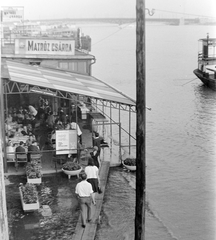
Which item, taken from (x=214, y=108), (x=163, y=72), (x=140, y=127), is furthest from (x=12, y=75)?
(x=163, y=72)

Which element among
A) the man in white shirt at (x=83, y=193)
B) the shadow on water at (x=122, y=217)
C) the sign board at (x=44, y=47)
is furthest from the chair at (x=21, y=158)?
the sign board at (x=44, y=47)

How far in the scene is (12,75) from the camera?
1728 cm

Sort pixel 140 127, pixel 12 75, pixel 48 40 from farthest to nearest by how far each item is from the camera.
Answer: pixel 48 40, pixel 12 75, pixel 140 127

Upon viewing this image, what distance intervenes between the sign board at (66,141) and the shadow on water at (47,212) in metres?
1.23

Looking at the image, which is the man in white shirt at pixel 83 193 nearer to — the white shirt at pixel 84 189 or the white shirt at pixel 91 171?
the white shirt at pixel 84 189

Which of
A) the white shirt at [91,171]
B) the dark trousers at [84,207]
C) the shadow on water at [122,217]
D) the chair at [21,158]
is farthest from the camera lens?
the chair at [21,158]

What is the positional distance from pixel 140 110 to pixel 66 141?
26.1 feet

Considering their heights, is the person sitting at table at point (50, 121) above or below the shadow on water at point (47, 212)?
above

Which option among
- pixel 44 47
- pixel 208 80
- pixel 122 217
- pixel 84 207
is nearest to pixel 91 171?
pixel 122 217

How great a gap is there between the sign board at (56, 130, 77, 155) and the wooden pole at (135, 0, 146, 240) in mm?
7479

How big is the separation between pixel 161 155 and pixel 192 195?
7.66 meters

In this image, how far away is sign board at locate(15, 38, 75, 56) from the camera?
94.2ft

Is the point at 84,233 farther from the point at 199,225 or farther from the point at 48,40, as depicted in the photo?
the point at 48,40

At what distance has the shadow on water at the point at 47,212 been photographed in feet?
39.7
